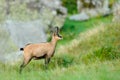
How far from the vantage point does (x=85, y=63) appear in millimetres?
14266

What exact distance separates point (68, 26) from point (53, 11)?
1.14 meters

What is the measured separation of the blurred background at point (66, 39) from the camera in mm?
11812

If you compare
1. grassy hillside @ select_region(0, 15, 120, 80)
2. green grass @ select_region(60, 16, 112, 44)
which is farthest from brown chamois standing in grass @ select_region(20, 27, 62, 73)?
green grass @ select_region(60, 16, 112, 44)

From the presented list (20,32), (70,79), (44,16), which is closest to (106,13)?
(44,16)

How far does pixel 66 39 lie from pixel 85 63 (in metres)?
11.6

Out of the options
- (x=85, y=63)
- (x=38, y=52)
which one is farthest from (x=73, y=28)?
(x=38, y=52)

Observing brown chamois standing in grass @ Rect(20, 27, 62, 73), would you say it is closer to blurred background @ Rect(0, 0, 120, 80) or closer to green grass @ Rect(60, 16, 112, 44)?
blurred background @ Rect(0, 0, 120, 80)

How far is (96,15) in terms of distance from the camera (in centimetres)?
3438

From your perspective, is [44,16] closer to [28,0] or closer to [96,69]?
[28,0]

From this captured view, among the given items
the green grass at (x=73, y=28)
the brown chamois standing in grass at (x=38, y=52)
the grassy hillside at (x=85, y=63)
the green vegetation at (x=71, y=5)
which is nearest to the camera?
the grassy hillside at (x=85, y=63)

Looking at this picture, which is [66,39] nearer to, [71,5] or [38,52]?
[38,52]

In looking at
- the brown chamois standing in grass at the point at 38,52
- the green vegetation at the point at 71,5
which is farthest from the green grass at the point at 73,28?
the brown chamois standing in grass at the point at 38,52

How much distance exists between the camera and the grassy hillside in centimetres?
1114

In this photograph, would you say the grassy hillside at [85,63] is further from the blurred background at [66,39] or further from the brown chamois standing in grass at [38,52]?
the brown chamois standing in grass at [38,52]
